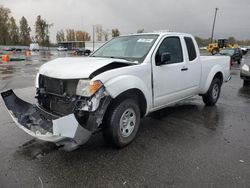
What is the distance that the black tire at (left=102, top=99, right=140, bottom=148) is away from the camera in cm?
358

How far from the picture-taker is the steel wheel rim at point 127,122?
12.5 ft

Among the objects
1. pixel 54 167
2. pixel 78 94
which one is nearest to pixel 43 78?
pixel 78 94

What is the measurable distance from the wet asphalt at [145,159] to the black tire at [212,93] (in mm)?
1385

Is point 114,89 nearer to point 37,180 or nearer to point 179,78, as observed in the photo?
point 37,180

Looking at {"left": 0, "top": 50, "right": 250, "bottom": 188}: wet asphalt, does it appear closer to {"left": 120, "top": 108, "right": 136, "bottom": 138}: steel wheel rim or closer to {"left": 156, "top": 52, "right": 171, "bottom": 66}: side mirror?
{"left": 120, "top": 108, "right": 136, "bottom": 138}: steel wheel rim

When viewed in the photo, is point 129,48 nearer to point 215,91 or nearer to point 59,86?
point 59,86

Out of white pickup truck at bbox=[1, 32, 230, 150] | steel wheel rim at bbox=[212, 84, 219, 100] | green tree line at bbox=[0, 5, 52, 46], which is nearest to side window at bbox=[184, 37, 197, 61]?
white pickup truck at bbox=[1, 32, 230, 150]

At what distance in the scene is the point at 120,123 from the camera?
3.72 metres

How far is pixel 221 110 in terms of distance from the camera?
6316 millimetres

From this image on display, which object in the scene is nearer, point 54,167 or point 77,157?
point 54,167

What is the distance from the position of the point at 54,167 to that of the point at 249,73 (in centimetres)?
949

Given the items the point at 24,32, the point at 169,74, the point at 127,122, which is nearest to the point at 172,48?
the point at 169,74

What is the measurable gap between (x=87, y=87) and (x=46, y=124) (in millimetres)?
798

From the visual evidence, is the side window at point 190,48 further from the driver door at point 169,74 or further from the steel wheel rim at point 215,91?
the steel wheel rim at point 215,91
